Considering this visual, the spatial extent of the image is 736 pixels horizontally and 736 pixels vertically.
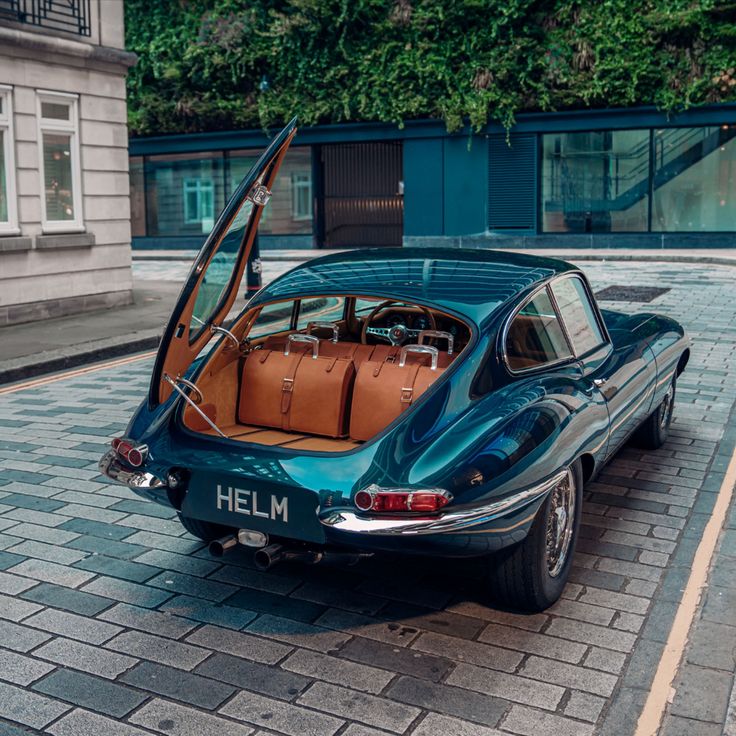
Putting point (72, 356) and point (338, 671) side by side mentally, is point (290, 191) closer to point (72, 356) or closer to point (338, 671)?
point (72, 356)

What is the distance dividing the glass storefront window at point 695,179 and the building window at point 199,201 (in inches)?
512

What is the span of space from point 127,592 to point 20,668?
78 cm

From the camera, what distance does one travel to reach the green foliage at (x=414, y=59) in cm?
2450

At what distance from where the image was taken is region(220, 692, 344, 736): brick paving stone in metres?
3.35

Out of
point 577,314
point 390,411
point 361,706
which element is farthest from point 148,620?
point 577,314

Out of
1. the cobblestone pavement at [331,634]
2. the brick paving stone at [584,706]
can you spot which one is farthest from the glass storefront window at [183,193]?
the brick paving stone at [584,706]

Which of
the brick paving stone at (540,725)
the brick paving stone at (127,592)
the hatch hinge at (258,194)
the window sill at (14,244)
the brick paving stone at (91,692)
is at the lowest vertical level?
the brick paving stone at (540,725)

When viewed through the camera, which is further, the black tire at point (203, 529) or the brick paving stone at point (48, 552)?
the brick paving stone at point (48, 552)

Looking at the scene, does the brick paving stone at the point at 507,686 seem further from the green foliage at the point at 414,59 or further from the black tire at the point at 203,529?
the green foliage at the point at 414,59

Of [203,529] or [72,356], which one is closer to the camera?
[203,529]

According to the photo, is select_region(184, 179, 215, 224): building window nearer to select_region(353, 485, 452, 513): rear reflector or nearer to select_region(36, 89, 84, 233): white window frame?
select_region(36, 89, 84, 233): white window frame

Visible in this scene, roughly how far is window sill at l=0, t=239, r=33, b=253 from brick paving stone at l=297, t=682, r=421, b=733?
A: 10980 millimetres

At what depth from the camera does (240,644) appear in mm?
3992

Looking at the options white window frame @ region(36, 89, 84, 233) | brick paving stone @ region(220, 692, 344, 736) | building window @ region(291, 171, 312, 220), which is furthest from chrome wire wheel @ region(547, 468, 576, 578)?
building window @ region(291, 171, 312, 220)
